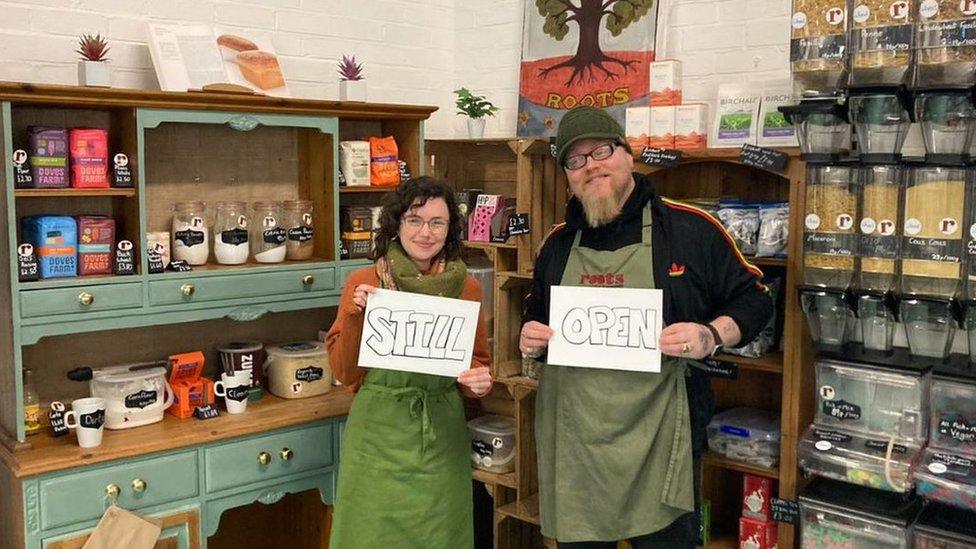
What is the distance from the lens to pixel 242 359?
129 inches

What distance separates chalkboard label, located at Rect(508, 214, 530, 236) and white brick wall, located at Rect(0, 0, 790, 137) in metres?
0.78

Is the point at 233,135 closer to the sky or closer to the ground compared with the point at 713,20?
closer to the ground

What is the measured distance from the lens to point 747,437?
2.83 meters

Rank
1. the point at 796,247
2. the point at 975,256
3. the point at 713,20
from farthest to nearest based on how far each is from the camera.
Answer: the point at 713,20 < the point at 796,247 < the point at 975,256

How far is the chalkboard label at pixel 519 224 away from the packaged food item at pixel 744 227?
2.30 ft

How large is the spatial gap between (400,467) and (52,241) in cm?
127

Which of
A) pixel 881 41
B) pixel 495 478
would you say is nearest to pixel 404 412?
pixel 495 478

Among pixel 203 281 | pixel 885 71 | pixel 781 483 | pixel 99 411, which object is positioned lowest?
pixel 781 483

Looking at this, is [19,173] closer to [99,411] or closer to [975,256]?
[99,411]

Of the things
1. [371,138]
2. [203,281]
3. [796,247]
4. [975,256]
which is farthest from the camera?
[371,138]

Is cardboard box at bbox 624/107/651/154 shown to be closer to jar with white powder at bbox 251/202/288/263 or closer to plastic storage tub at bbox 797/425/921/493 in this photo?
plastic storage tub at bbox 797/425/921/493

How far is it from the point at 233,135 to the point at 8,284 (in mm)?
1006

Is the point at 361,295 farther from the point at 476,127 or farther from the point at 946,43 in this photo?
the point at 946,43

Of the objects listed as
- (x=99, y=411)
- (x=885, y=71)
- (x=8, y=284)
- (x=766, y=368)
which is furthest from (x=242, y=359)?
(x=885, y=71)
